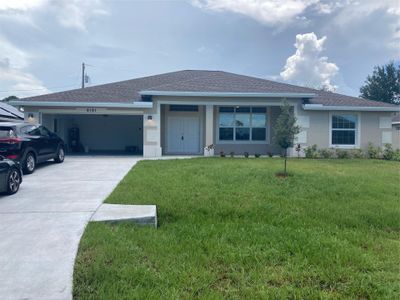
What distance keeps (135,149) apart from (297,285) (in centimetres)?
1898

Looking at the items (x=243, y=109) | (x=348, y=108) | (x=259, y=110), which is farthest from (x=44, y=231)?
(x=348, y=108)

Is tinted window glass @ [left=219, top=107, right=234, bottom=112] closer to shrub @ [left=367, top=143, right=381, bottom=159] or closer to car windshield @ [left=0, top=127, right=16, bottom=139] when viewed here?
shrub @ [left=367, top=143, right=381, bottom=159]

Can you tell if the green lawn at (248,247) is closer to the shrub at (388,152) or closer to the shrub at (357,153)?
the shrub at (357,153)

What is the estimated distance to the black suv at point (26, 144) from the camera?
33.2 ft

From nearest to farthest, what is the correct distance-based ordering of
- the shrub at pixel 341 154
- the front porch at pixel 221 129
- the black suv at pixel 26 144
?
the black suv at pixel 26 144, the shrub at pixel 341 154, the front porch at pixel 221 129

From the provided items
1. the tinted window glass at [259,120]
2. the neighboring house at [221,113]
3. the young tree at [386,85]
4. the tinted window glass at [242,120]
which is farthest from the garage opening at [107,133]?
the young tree at [386,85]

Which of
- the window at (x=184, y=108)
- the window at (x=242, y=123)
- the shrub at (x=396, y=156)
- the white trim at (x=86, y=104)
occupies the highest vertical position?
the window at (x=184, y=108)

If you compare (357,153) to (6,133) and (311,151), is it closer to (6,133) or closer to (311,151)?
(311,151)

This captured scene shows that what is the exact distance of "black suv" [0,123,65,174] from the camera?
10.1 m

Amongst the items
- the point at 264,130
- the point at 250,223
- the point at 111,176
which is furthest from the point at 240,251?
the point at 264,130

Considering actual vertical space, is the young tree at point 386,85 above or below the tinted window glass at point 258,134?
above

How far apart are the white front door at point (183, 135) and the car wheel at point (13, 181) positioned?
11695mm

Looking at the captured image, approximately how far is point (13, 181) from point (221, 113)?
12.9 metres

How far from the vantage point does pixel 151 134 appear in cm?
1691
